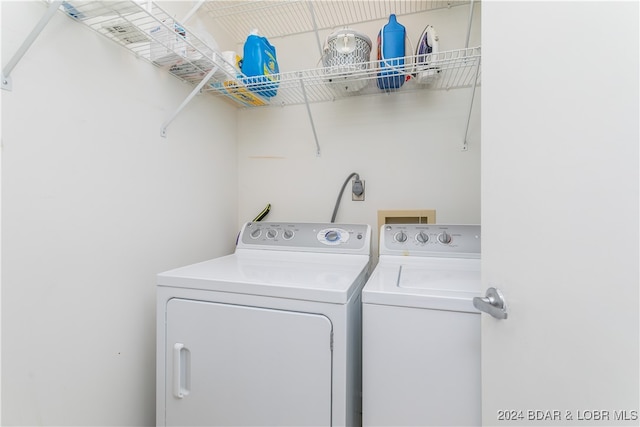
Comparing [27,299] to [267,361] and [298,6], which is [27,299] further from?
[298,6]

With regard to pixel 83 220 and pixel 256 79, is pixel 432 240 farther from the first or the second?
pixel 83 220

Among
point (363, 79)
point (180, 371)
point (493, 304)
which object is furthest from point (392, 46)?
point (180, 371)

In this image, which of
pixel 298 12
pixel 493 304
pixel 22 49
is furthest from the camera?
pixel 298 12

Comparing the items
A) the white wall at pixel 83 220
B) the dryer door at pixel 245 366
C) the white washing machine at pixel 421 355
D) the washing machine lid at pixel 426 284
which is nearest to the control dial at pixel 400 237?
the washing machine lid at pixel 426 284

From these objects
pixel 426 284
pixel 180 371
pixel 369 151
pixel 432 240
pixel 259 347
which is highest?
pixel 369 151

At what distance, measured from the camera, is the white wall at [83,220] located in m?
0.89

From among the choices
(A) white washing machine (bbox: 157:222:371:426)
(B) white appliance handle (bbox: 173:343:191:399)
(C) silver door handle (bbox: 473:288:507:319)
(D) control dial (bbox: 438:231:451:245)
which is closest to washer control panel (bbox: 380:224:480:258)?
(D) control dial (bbox: 438:231:451:245)

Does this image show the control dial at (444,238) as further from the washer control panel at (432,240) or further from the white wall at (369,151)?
the white wall at (369,151)

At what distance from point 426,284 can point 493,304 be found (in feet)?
0.99

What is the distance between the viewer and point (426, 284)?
3.40 ft

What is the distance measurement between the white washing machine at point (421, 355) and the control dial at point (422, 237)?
0.45m

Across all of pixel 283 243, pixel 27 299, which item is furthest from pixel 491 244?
pixel 27 299

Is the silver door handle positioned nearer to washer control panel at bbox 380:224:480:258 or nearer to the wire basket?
washer control panel at bbox 380:224:480:258

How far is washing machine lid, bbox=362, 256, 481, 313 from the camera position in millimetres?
892
